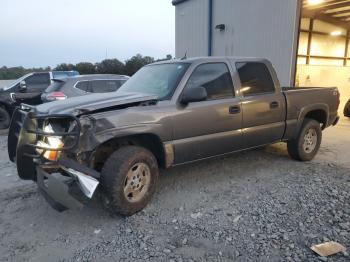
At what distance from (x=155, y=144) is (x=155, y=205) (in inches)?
31.2

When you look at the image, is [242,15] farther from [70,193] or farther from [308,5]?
[70,193]

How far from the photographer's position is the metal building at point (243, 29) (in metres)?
10.3

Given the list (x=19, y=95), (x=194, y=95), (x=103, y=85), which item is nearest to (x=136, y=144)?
(x=194, y=95)

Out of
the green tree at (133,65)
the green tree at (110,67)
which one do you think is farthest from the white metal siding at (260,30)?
the green tree at (110,67)

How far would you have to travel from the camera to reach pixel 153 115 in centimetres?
401

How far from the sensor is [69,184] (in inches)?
136

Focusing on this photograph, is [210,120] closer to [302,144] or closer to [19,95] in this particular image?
[302,144]

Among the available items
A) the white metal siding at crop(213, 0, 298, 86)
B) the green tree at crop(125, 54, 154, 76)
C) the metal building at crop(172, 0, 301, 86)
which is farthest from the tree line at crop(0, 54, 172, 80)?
the white metal siding at crop(213, 0, 298, 86)

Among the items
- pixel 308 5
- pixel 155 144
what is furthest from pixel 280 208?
pixel 308 5

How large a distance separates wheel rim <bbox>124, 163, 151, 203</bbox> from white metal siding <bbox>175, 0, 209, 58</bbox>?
35.7ft

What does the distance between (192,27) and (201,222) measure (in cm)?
1228

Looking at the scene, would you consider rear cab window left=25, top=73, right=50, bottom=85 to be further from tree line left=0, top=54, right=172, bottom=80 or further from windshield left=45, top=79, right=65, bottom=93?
tree line left=0, top=54, right=172, bottom=80

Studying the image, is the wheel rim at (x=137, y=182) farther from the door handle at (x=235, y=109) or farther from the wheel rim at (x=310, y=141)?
the wheel rim at (x=310, y=141)

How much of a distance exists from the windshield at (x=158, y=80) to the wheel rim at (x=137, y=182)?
990 mm
